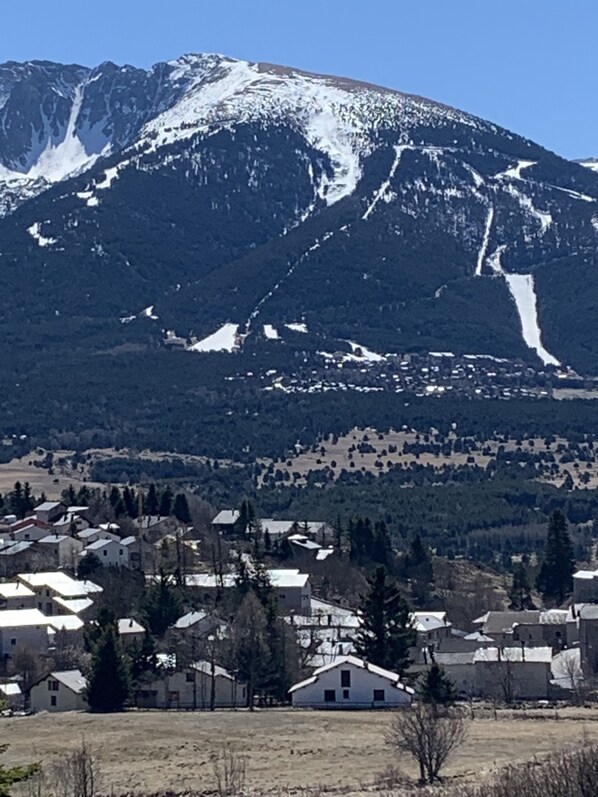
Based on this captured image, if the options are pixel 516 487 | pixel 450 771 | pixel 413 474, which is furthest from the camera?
pixel 413 474

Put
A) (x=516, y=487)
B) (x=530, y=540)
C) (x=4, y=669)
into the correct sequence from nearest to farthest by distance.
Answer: (x=4, y=669) < (x=530, y=540) < (x=516, y=487)

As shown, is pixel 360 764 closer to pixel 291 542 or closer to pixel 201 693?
pixel 201 693

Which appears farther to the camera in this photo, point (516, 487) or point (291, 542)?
point (516, 487)

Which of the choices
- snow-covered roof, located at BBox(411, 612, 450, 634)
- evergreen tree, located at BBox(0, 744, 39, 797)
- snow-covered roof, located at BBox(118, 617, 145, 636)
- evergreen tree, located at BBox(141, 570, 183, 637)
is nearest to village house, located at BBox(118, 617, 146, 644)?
snow-covered roof, located at BBox(118, 617, 145, 636)

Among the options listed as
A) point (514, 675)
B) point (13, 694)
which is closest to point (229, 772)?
point (13, 694)

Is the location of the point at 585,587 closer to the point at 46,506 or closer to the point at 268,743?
the point at 46,506

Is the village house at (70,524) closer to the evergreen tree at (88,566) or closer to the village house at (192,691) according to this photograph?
the evergreen tree at (88,566)

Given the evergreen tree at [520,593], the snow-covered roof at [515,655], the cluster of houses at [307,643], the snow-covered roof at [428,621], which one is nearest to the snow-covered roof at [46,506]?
the cluster of houses at [307,643]

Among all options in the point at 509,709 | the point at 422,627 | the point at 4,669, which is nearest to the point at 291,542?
the point at 422,627
